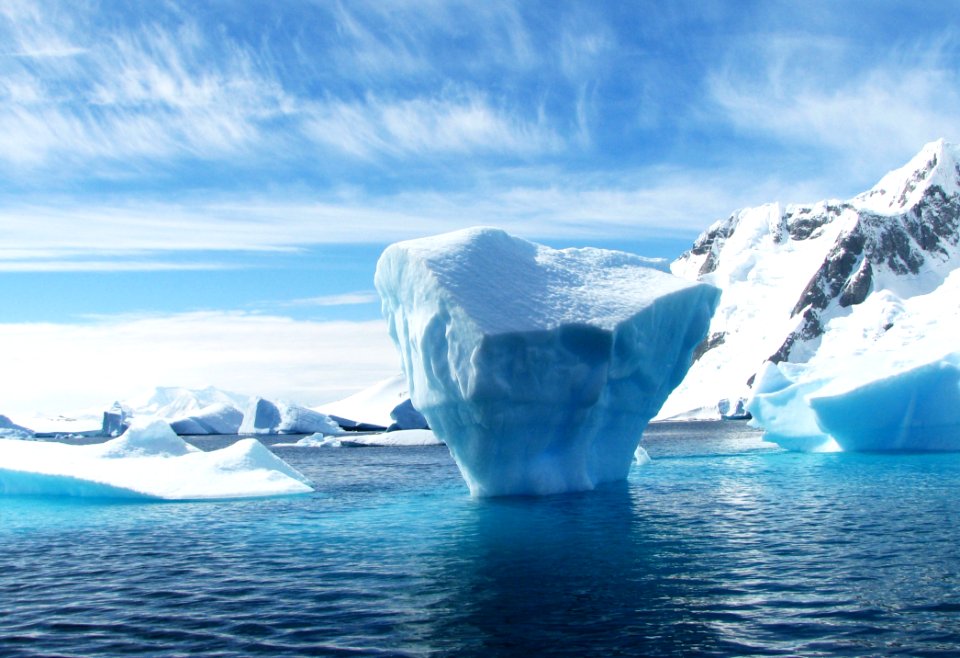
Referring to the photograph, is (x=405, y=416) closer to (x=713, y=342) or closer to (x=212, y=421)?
(x=212, y=421)

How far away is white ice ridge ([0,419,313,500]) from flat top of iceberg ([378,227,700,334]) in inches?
285

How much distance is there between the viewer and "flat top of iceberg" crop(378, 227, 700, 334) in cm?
1891

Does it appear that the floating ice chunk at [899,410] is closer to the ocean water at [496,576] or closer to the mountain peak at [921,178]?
the ocean water at [496,576]

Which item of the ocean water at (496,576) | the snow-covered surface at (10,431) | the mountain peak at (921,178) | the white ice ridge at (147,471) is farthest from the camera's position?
the mountain peak at (921,178)

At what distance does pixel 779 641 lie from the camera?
8.38 metres

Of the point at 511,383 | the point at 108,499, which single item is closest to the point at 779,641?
the point at 511,383

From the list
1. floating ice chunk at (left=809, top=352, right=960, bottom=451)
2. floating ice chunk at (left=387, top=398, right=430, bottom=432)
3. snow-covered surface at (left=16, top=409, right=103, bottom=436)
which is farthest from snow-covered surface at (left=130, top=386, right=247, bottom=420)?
floating ice chunk at (left=809, top=352, right=960, bottom=451)

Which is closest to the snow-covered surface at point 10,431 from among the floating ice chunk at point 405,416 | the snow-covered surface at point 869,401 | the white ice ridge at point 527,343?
the floating ice chunk at point 405,416

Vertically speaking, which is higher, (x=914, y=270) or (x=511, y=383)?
(x=914, y=270)

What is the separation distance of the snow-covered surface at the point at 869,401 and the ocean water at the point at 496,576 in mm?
13658

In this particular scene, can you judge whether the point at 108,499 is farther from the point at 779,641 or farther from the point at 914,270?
the point at 914,270

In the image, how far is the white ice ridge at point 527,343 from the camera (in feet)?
62.3

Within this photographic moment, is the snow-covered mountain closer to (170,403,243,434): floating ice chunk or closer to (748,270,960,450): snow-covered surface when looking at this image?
(170,403,243,434): floating ice chunk

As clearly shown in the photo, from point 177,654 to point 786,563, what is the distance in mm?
7695
